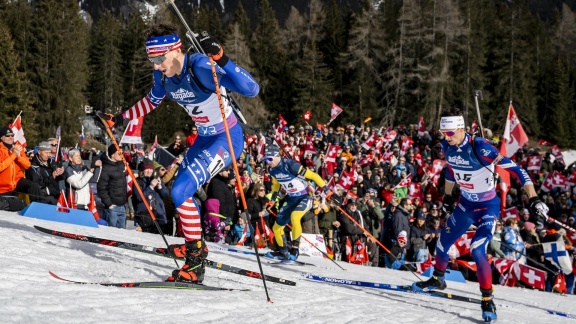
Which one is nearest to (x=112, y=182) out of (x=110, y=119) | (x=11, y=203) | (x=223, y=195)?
(x=11, y=203)

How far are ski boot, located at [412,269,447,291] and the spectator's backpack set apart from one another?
6329mm

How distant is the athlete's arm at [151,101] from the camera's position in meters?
6.18

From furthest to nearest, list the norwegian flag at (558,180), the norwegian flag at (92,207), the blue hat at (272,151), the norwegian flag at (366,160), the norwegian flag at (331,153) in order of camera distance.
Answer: the norwegian flag at (558,180) → the norwegian flag at (366,160) → the norwegian flag at (331,153) → the norwegian flag at (92,207) → the blue hat at (272,151)

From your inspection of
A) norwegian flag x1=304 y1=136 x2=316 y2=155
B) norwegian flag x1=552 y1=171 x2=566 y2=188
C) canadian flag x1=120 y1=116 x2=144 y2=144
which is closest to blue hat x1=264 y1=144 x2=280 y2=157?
canadian flag x1=120 y1=116 x2=144 y2=144

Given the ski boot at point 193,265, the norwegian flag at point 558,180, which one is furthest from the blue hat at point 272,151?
the norwegian flag at point 558,180

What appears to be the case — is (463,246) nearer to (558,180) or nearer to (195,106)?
(195,106)

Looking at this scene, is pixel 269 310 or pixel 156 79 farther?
pixel 156 79

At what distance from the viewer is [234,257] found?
893 centimetres

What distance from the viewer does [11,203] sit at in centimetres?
978

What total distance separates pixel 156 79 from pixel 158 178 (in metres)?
5.27

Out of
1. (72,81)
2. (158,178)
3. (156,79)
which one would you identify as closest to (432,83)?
(72,81)

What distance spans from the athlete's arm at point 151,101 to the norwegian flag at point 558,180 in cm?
1732

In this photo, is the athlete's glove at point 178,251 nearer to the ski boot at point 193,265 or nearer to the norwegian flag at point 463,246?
the ski boot at point 193,265

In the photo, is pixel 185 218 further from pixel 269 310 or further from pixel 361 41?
pixel 361 41
